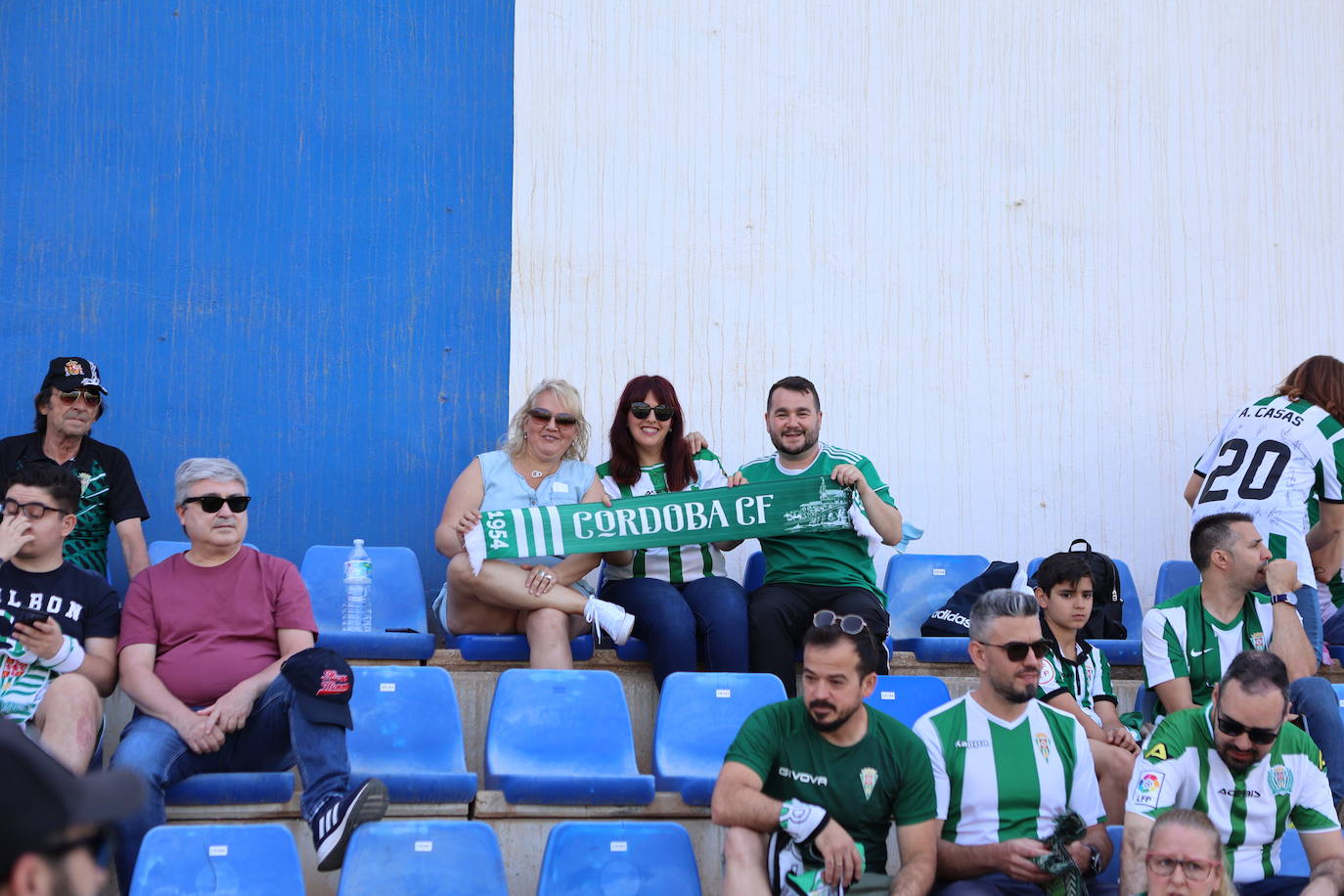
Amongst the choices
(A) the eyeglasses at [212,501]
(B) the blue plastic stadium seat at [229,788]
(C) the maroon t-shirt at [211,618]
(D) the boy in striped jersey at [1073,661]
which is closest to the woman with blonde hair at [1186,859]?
(D) the boy in striped jersey at [1073,661]

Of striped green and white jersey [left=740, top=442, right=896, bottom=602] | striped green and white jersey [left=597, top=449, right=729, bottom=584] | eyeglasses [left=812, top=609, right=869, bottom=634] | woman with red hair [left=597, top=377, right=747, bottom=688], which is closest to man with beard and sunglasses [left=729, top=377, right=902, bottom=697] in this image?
striped green and white jersey [left=740, top=442, right=896, bottom=602]

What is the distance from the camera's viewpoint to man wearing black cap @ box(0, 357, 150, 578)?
4949 mm

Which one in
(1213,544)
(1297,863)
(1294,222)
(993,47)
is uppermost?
(993,47)

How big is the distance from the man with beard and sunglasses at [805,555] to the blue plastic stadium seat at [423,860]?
1.46m

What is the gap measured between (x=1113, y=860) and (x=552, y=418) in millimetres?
2382

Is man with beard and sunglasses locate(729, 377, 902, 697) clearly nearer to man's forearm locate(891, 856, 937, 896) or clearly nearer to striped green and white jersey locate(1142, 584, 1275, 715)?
striped green and white jersey locate(1142, 584, 1275, 715)

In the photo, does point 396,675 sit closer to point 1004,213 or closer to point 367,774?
point 367,774

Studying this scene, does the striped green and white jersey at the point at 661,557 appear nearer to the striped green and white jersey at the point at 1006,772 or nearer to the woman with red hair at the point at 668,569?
the woman with red hair at the point at 668,569

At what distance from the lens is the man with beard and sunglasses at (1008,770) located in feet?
11.4

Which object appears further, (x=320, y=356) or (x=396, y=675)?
(x=320, y=356)

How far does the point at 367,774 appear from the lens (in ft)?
12.2

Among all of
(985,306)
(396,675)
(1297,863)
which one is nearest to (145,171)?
(396,675)

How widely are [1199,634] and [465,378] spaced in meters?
3.06

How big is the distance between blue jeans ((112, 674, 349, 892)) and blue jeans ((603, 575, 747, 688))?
4.11ft
